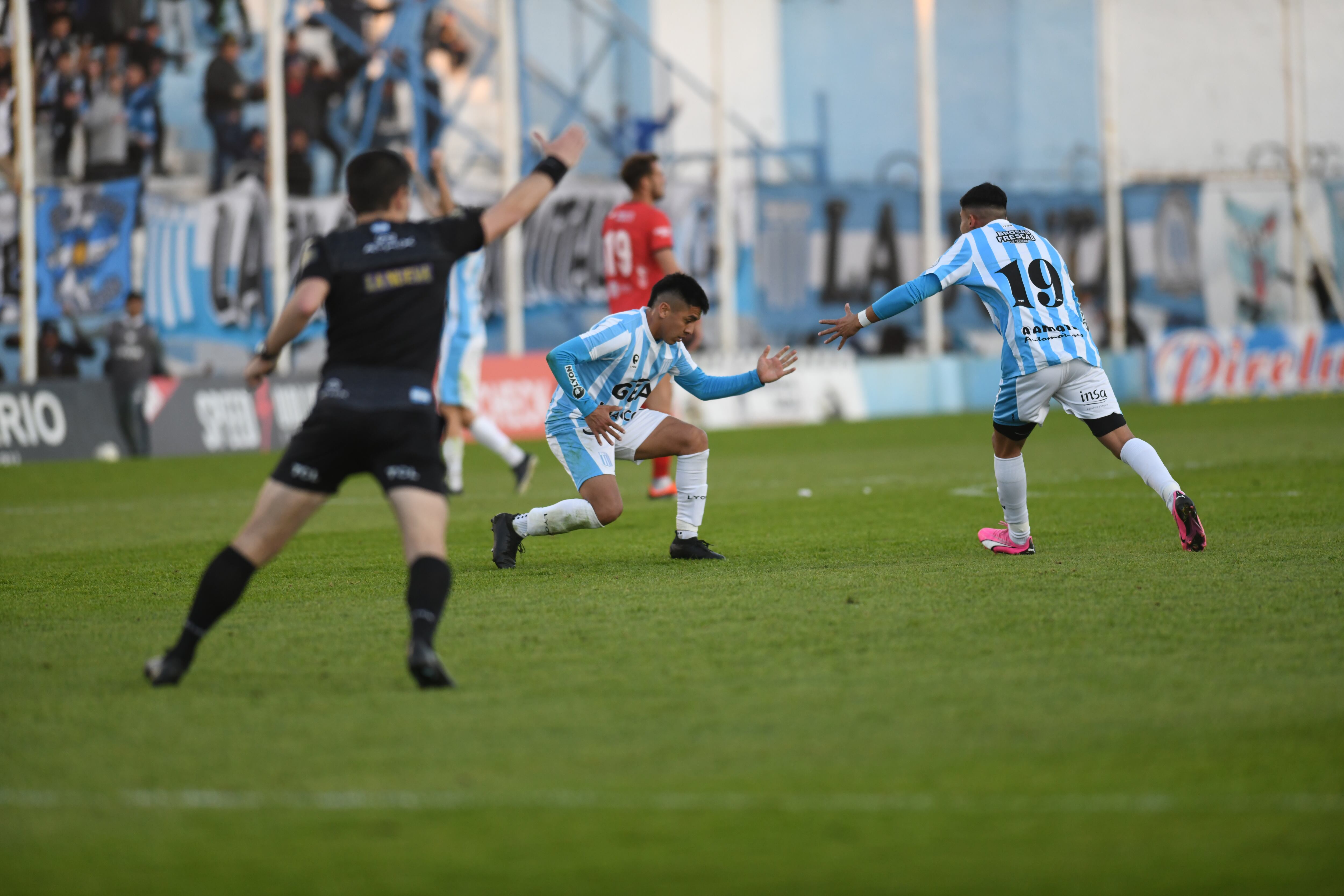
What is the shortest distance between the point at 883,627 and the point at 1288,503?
211 inches

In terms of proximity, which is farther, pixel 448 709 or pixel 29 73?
pixel 29 73

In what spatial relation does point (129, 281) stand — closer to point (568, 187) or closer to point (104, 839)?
point (568, 187)

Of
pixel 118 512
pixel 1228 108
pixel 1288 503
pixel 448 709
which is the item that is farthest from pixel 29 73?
pixel 1228 108

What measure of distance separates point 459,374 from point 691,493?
533cm

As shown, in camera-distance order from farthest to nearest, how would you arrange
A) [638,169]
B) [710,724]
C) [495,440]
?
1. [495,440]
2. [638,169]
3. [710,724]

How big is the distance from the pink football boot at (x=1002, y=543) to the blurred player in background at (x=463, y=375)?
17.7ft

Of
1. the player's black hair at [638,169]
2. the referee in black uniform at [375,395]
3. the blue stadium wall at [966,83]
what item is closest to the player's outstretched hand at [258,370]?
the referee in black uniform at [375,395]

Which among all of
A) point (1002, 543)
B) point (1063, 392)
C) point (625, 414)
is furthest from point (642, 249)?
point (1002, 543)

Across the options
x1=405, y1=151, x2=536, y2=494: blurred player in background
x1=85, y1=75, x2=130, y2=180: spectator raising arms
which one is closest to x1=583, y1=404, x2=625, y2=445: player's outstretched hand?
x1=405, y1=151, x2=536, y2=494: blurred player in background

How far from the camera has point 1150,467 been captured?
825cm

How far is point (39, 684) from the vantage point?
5.48 metres

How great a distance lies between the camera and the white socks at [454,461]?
13352 mm

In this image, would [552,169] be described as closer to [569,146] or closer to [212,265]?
[569,146]

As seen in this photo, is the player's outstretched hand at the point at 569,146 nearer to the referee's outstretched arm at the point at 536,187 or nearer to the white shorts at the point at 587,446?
the referee's outstretched arm at the point at 536,187
